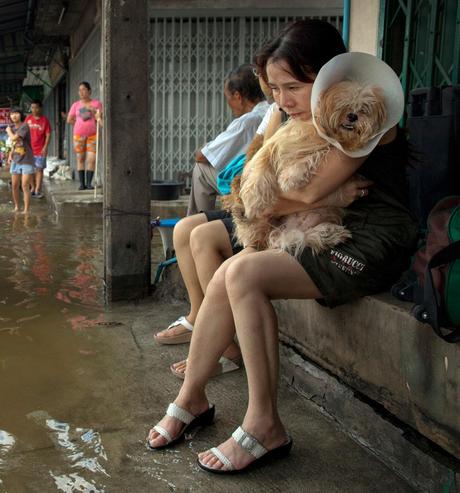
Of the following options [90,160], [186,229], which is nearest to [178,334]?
[186,229]

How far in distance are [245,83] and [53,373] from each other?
1926mm

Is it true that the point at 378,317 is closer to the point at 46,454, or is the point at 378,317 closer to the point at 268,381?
the point at 268,381

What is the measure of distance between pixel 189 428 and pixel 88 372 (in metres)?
0.80

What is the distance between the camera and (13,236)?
22.2 ft

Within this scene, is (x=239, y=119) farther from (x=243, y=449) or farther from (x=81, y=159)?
(x=81, y=159)

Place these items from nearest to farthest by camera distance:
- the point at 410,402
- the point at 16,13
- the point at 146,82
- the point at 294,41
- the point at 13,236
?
the point at 410,402
the point at 294,41
the point at 146,82
the point at 13,236
the point at 16,13

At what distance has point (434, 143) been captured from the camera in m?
2.73

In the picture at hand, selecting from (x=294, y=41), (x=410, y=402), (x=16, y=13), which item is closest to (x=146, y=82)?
(x=294, y=41)

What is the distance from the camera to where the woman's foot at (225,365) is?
2.83 metres

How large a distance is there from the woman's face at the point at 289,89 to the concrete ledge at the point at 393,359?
2.45 feet

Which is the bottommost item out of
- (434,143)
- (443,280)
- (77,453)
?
(77,453)

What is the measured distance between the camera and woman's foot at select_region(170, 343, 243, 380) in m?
2.83

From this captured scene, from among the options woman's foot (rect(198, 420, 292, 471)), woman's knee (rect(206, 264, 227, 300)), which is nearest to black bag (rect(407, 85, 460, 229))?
woman's knee (rect(206, 264, 227, 300))

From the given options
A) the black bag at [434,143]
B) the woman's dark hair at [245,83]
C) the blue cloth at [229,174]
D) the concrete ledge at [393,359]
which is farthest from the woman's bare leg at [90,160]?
the concrete ledge at [393,359]
